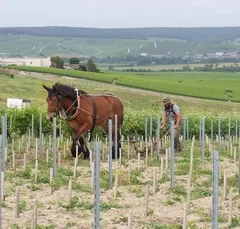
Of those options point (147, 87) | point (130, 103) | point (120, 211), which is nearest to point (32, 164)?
point (120, 211)

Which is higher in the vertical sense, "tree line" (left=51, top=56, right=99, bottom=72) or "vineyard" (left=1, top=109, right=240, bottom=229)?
"vineyard" (left=1, top=109, right=240, bottom=229)

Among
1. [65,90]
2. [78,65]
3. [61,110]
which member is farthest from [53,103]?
[78,65]

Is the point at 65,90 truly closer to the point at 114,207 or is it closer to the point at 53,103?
the point at 53,103

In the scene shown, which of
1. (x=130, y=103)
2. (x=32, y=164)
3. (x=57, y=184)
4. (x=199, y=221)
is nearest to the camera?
(x=199, y=221)

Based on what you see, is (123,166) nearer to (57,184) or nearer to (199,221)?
(57,184)

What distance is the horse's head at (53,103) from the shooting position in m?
16.4

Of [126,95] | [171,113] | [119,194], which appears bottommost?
[126,95]

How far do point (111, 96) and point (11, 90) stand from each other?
34769 mm

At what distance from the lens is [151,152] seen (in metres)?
17.6

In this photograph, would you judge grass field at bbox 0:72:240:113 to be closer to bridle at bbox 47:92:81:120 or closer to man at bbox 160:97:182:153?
man at bbox 160:97:182:153

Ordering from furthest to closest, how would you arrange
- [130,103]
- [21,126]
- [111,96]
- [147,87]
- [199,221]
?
[147,87] → [130,103] → [21,126] → [111,96] → [199,221]

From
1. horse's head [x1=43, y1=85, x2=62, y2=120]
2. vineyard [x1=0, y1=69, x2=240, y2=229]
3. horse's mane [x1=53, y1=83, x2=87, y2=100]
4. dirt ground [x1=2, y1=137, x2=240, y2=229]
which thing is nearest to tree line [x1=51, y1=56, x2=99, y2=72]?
vineyard [x1=0, y1=69, x2=240, y2=229]

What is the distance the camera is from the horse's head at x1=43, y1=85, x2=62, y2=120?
1642 centimetres

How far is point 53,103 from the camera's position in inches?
648
